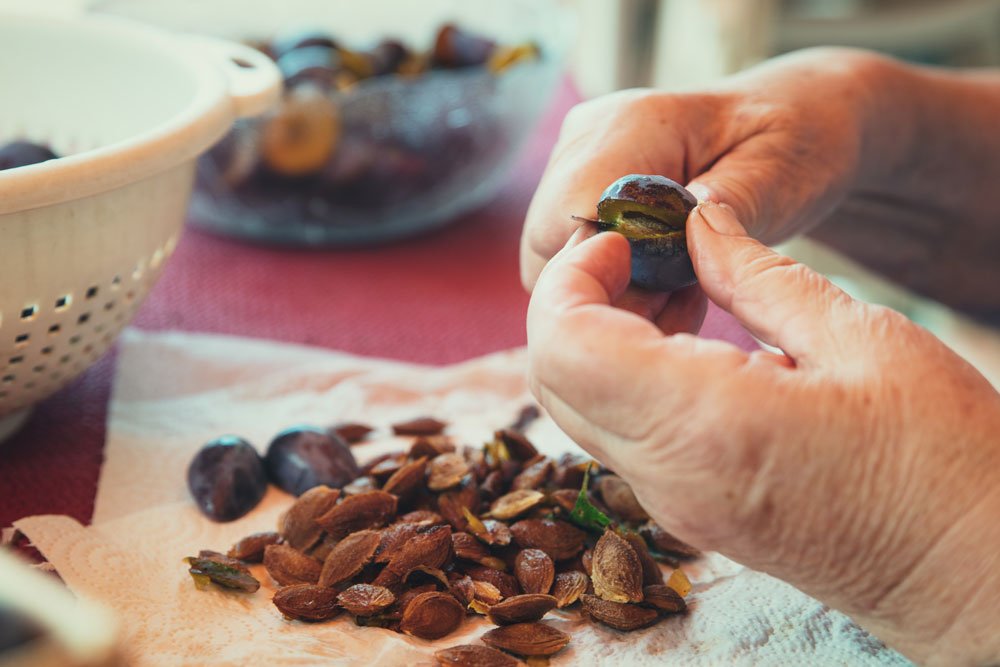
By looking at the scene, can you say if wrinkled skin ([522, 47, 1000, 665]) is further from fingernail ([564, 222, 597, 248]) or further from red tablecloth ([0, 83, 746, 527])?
red tablecloth ([0, 83, 746, 527])

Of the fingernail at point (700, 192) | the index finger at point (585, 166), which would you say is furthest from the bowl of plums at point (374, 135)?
the fingernail at point (700, 192)

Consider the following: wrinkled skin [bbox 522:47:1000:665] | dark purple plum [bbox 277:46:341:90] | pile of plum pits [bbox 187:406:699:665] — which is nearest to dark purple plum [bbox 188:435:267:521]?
pile of plum pits [bbox 187:406:699:665]

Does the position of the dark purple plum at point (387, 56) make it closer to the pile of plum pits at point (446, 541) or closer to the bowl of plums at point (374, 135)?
the bowl of plums at point (374, 135)

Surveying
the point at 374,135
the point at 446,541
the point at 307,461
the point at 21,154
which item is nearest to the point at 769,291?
the point at 446,541

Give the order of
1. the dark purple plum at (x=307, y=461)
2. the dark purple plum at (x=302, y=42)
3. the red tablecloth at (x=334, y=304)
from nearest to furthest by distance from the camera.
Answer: the dark purple plum at (x=307, y=461) → the red tablecloth at (x=334, y=304) → the dark purple plum at (x=302, y=42)

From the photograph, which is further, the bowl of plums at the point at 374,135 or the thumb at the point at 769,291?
the bowl of plums at the point at 374,135

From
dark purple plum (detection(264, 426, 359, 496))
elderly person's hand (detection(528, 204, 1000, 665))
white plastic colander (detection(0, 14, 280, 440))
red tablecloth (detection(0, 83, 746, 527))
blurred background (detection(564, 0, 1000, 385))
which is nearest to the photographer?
elderly person's hand (detection(528, 204, 1000, 665))

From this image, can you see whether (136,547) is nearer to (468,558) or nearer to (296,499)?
(296,499)

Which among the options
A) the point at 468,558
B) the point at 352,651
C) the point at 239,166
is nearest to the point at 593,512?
the point at 468,558
